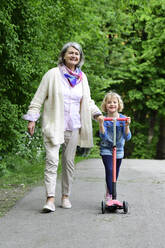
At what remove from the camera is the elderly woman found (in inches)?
229

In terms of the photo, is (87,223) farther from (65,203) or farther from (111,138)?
(111,138)

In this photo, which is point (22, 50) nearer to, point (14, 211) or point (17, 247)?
point (14, 211)

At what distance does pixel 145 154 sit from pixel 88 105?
18.5m

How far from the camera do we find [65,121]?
19.6ft

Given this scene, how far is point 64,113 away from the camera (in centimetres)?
594

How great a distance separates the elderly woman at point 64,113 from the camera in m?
5.80

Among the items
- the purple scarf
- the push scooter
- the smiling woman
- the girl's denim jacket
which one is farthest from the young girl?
the smiling woman

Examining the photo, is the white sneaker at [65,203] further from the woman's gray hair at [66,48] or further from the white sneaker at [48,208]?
the woman's gray hair at [66,48]

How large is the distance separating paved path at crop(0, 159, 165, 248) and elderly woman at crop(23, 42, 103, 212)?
360 millimetres

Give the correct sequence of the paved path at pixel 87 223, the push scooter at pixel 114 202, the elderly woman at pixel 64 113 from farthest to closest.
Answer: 1. the elderly woman at pixel 64 113
2. the push scooter at pixel 114 202
3. the paved path at pixel 87 223

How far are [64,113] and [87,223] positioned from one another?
1.49m

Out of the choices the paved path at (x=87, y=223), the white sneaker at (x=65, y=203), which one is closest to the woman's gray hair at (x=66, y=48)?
the white sneaker at (x=65, y=203)

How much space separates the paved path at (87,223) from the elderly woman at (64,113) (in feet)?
1.18

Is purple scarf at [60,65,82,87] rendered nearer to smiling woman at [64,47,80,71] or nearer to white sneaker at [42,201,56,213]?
smiling woman at [64,47,80,71]
